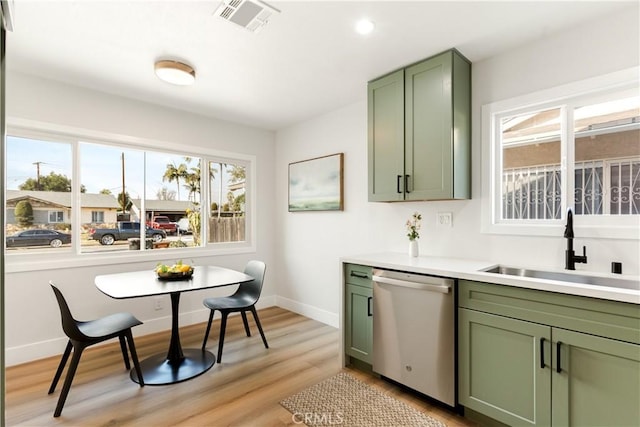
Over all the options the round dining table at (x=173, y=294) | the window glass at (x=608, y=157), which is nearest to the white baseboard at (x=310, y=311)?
the round dining table at (x=173, y=294)

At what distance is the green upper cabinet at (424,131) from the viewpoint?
2352 mm

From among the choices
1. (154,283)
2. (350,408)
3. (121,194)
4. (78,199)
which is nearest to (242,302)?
(154,283)

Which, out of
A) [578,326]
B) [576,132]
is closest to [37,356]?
[578,326]

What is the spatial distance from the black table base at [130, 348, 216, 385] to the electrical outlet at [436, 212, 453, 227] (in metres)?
2.26

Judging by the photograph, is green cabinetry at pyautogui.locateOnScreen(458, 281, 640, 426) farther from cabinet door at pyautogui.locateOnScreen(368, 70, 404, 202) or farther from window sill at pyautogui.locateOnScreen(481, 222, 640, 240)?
cabinet door at pyautogui.locateOnScreen(368, 70, 404, 202)

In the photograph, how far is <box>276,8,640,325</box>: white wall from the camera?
77.7 inches

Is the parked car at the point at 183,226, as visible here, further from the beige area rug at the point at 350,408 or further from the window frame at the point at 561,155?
the window frame at the point at 561,155

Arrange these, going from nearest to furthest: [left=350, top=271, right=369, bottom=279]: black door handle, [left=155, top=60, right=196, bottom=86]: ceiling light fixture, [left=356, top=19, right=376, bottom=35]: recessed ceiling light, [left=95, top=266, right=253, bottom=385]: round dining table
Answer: [left=356, top=19, right=376, bottom=35]: recessed ceiling light → [left=95, top=266, right=253, bottom=385]: round dining table → [left=155, top=60, right=196, bottom=86]: ceiling light fixture → [left=350, top=271, right=369, bottom=279]: black door handle

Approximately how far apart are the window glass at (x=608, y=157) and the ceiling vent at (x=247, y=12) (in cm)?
212

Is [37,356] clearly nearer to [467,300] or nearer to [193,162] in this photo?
[193,162]

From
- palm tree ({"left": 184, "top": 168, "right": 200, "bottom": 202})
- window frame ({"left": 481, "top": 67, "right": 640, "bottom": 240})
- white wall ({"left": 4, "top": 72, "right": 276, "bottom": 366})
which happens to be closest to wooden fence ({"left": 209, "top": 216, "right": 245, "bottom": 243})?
white wall ({"left": 4, "top": 72, "right": 276, "bottom": 366})

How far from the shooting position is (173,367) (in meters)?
2.57

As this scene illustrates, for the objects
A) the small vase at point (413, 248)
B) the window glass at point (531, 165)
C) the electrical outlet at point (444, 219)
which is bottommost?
the small vase at point (413, 248)

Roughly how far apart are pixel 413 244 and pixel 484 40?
1587mm
